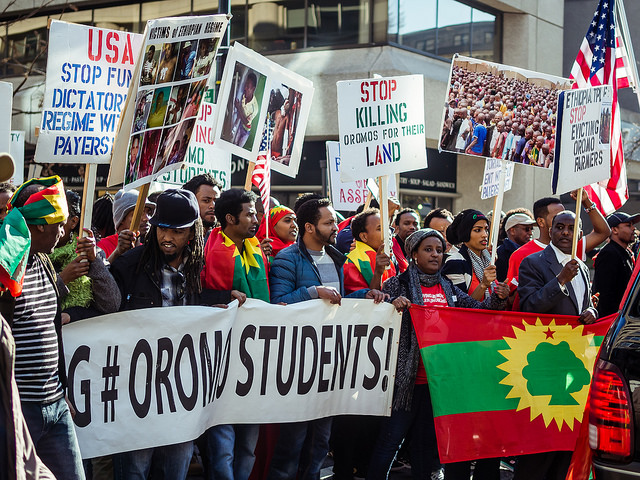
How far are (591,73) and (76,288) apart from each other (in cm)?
556

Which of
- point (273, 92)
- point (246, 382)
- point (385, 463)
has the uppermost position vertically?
point (273, 92)

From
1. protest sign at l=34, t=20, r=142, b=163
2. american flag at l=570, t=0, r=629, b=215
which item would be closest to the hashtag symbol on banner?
protest sign at l=34, t=20, r=142, b=163

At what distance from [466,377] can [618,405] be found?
2.61 metres

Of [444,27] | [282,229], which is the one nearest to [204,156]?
[282,229]

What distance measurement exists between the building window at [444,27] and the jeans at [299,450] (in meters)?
14.5

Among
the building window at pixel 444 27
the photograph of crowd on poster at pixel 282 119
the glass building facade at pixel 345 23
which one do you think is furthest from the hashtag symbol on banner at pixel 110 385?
the building window at pixel 444 27

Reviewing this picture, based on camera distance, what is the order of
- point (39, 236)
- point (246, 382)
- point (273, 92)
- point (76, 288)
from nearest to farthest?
point (39, 236) < point (76, 288) < point (246, 382) < point (273, 92)

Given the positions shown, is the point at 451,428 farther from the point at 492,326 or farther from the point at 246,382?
the point at 246,382

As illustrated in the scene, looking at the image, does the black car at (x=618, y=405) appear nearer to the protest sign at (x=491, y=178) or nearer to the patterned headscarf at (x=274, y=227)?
the patterned headscarf at (x=274, y=227)

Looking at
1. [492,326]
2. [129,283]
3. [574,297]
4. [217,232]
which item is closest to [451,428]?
[492,326]

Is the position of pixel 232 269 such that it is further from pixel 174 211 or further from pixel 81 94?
pixel 81 94

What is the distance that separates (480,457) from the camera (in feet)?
19.4

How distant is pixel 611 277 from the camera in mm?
8266

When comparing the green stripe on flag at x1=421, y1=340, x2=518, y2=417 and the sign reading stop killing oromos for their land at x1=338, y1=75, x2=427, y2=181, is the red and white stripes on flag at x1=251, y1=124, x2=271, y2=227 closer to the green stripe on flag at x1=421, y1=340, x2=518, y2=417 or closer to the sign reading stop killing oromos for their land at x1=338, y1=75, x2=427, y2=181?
the sign reading stop killing oromos for their land at x1=338, y1=75, x2=427, y2=181
